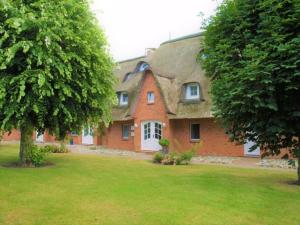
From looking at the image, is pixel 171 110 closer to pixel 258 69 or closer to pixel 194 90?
pixel 194 90

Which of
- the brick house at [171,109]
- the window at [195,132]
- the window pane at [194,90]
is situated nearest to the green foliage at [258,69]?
the brick house at [171,109]

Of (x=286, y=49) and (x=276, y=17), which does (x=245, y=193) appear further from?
(x=276, y=17)

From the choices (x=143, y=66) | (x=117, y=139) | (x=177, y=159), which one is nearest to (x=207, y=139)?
(x=177, y=159)

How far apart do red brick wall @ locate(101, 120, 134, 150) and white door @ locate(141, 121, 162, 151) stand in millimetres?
1943

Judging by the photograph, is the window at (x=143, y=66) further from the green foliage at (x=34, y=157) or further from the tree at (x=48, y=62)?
the green foliage at (x=34, y=157)

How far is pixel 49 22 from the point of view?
11.8 m

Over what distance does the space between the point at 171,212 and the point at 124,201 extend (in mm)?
1379

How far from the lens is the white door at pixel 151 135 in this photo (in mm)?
24641

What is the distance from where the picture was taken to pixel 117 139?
28.7m

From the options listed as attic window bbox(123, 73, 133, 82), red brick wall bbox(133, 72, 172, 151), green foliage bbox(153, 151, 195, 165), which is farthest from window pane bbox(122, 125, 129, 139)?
green foliage bbox(153, 151, 195, 165)

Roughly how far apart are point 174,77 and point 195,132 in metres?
4.75

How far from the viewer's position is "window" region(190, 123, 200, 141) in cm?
2328

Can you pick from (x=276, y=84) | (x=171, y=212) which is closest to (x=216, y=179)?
(x=276, y=84)

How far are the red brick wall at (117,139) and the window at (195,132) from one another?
18.4ft
